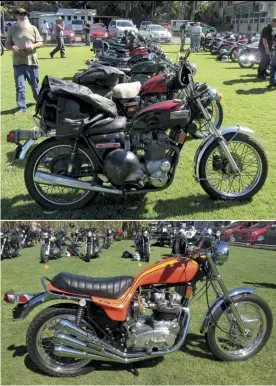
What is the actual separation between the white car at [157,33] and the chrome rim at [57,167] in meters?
10.5

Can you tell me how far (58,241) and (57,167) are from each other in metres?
3.76

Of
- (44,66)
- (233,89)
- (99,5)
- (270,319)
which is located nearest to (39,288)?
(270,319)

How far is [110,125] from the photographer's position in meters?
3.96

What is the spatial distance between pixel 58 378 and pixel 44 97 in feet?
8.54

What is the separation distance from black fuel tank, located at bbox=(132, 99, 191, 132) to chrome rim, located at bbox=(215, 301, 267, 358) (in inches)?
75.4

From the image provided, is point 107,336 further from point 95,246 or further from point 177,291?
point 95,246

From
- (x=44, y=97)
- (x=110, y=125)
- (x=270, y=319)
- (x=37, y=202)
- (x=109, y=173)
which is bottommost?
(x=270, y=319)

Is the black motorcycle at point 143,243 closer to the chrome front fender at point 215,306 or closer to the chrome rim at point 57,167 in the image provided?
the chrome rim at point 57,167

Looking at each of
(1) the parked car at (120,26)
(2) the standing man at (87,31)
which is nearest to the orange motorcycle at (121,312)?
(1) the parked car at (120,26)

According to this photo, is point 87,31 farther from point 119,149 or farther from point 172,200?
point 119,149

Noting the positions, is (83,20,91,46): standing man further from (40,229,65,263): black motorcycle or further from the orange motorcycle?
the orange motorcycle

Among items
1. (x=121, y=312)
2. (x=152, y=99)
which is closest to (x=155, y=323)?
(x=121, y=312)

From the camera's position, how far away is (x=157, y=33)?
1562cm

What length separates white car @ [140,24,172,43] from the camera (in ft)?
47.1
